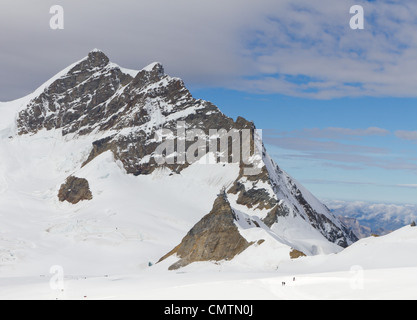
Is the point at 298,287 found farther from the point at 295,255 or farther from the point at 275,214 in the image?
the point at 275,214

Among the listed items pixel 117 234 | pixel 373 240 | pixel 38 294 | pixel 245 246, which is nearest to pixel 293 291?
pixel 38 294

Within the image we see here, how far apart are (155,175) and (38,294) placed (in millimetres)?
A: 137932

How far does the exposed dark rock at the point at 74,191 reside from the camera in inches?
6924

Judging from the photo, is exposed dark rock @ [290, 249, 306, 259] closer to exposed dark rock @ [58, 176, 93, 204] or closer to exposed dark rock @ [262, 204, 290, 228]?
exposed dark rock @ [262, 204, 290, 228]

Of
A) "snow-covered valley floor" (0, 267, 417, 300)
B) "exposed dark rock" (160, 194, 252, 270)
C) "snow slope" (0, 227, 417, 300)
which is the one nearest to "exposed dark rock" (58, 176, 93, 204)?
"exposed dark rock" (160, 194, 252, 270)

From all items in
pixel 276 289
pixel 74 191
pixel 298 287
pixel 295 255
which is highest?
pixel 74 191

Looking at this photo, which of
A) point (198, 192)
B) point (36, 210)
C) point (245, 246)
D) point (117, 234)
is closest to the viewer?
point (245, 246)

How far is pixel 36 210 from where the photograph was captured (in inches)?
6663

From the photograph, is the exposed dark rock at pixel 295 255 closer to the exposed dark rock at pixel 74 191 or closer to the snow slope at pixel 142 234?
the snow slope at pixel 142 234

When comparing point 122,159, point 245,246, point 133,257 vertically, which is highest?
point 122,159

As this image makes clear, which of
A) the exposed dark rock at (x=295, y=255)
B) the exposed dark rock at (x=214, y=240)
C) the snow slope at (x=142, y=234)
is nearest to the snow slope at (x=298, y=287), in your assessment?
the snow slope at (x=142, y=234)

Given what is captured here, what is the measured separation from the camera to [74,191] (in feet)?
587

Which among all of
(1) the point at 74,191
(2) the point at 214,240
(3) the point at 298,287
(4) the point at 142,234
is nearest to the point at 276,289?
(3) the point at 298,287
